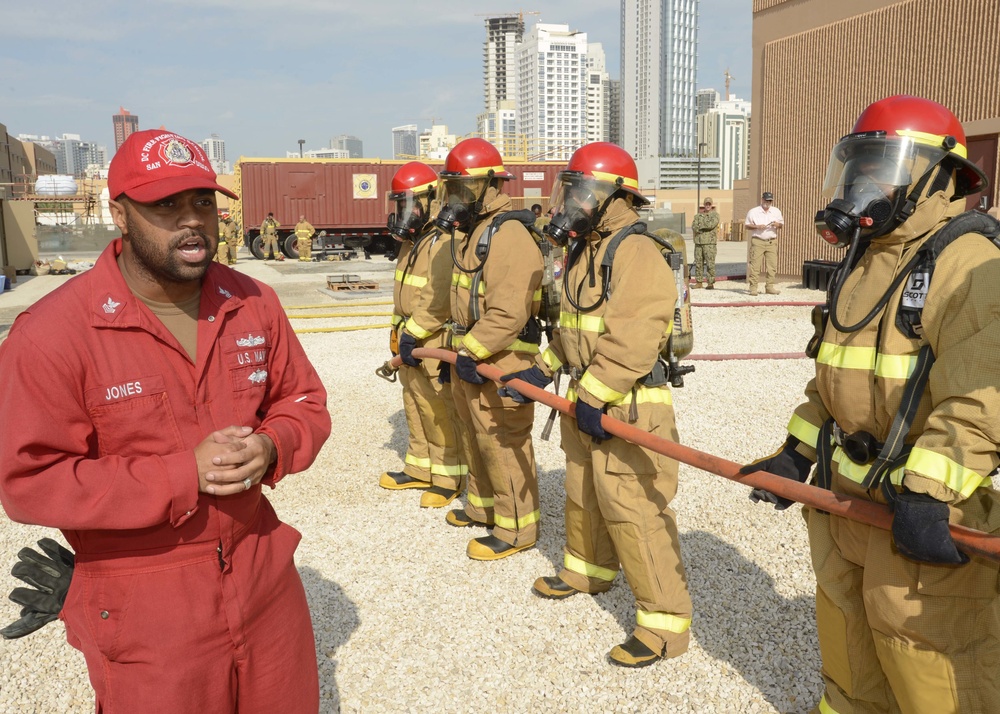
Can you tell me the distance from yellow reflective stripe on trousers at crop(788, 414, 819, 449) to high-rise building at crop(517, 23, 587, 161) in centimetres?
18419

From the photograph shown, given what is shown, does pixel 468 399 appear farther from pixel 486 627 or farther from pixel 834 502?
pixel 834 502

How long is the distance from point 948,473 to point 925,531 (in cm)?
18

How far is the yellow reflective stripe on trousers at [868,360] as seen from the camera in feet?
8.00

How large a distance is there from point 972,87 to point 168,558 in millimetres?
16246

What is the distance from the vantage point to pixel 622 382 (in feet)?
11.9

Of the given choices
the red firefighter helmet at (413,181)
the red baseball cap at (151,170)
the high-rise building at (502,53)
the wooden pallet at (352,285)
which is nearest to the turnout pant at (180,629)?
the red baseball cap at (151,170)

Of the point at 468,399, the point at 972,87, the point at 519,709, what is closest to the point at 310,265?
the point at 972,87

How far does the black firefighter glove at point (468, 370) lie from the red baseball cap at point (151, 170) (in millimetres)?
2753

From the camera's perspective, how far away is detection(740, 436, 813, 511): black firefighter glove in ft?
9.36

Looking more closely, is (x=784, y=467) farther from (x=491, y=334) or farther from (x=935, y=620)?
(x=491, y=334)

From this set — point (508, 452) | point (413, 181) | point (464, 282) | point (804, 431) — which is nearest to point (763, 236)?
point (413, 181)

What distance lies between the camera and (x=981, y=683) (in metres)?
2.43

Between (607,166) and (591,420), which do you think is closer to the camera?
(591,420)

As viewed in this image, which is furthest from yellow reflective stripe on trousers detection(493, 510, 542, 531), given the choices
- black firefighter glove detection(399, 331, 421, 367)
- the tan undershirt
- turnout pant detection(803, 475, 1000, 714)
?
the tan undershirt
